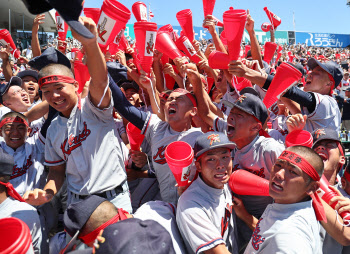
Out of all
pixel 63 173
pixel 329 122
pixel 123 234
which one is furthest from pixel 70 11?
pixel 329 122

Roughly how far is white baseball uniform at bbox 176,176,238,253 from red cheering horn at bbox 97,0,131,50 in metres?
1.27

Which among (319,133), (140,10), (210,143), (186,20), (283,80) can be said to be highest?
(140,10)

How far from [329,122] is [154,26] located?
6.47 feet

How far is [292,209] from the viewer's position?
1831 mm

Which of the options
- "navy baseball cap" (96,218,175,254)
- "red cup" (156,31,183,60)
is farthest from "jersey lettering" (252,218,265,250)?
"red cup" (156,31,183,60)

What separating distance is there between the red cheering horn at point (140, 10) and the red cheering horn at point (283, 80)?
1342 millimetres

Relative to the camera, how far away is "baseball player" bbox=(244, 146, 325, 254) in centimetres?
168

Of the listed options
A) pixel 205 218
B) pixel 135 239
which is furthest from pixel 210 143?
pixel 135 239

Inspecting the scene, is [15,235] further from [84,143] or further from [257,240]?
[257,240]

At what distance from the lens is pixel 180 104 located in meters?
2.78

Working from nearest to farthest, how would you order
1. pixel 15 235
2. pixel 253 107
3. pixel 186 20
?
pixel 15 235, pixel 253 107, pixel 186 20

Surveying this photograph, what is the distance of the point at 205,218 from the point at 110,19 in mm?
1555

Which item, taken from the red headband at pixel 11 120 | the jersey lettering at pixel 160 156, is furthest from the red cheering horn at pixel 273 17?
the red headband at pixel 11 120

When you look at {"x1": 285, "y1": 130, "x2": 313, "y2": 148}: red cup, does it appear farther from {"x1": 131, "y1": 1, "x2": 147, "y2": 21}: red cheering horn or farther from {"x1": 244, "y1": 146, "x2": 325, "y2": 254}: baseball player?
{"x1": 131, "y1": 1, "x2": 147, "y2": 21}: red cheering horn
